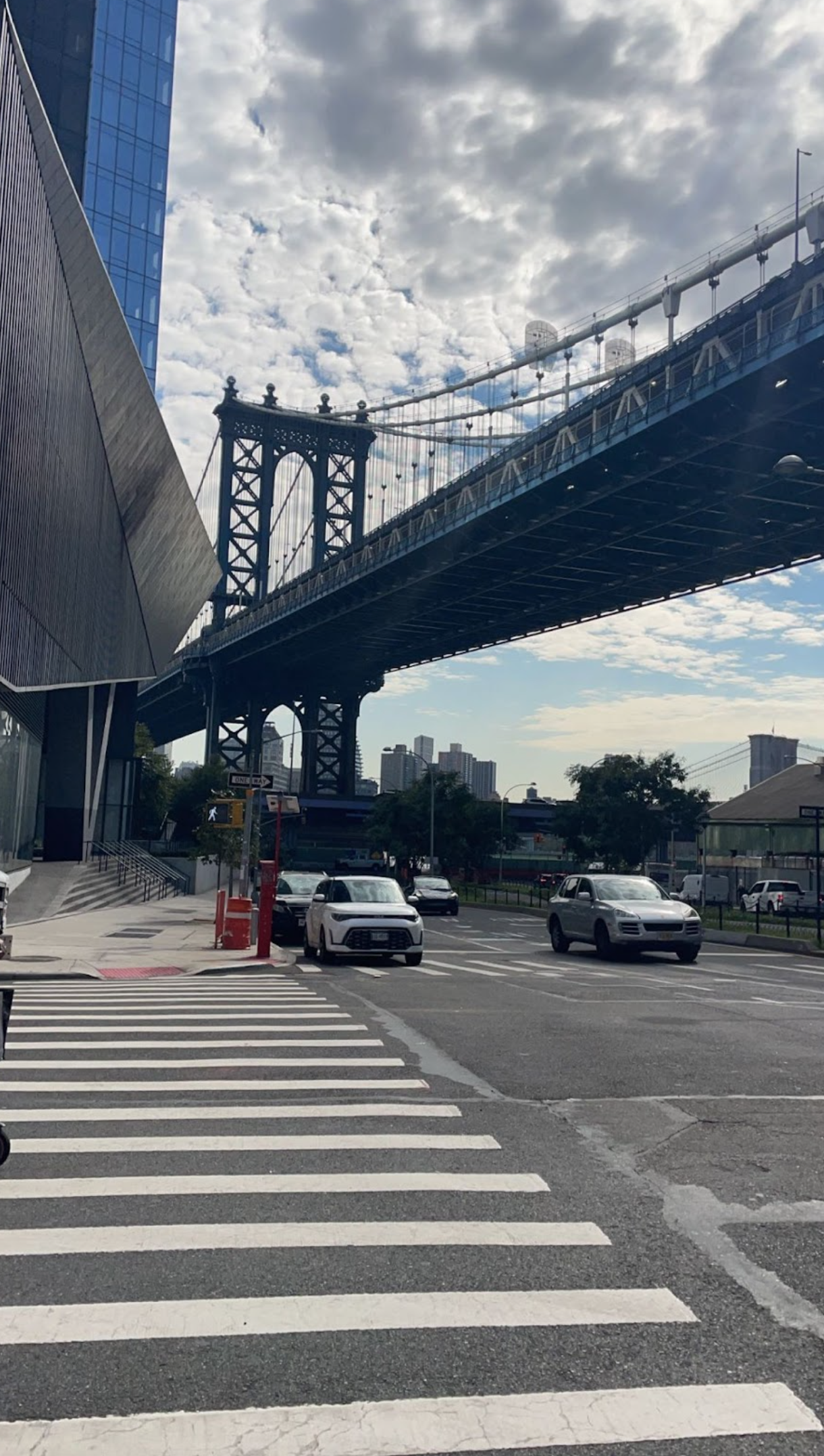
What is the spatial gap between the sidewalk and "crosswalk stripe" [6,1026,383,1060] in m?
6.11

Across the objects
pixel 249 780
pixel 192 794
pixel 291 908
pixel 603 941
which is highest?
pixel 192 794

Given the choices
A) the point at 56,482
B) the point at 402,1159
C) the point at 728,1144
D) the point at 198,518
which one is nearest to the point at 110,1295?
the point at 402,1159

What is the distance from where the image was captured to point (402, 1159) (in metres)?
6.52

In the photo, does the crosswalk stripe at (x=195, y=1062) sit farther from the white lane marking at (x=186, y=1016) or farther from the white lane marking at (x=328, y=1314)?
the white lane marking at (x=328, y=1314)

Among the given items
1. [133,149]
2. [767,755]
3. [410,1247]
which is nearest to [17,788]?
[410,1247]

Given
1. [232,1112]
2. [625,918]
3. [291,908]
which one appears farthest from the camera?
[291,908]

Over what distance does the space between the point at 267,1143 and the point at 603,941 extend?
15648mm

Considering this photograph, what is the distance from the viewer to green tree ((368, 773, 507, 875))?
72688 mm

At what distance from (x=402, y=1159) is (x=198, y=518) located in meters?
59.2

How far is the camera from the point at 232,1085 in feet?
28.2

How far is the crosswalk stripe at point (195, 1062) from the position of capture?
30.5 ft

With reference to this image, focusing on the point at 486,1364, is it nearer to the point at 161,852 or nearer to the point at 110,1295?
the point at 110,1295

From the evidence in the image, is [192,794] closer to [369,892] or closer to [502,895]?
[502,895]

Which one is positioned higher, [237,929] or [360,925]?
[360,925]
